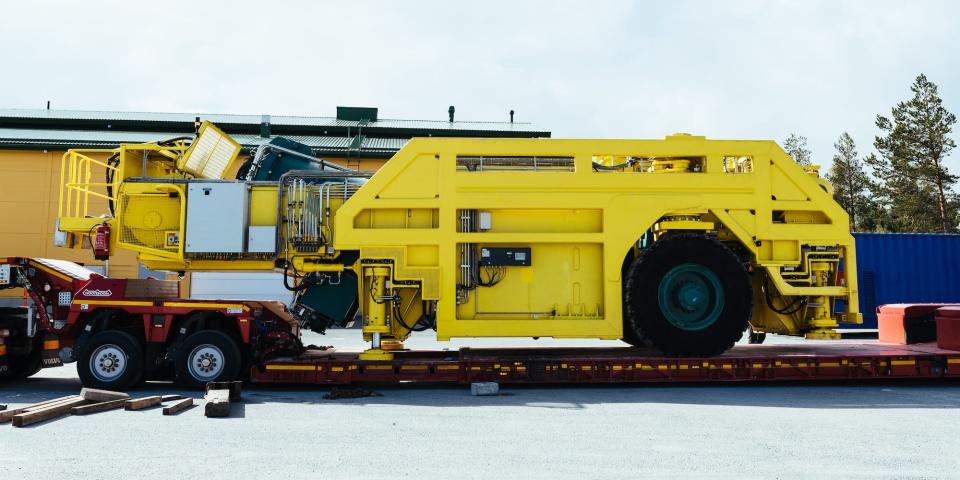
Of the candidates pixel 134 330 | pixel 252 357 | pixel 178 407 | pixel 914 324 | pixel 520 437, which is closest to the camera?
pixel 520 437

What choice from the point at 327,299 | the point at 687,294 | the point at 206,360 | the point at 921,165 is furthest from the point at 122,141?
the point at 921,165

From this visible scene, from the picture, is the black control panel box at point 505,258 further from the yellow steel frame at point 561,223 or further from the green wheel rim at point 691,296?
the green wheel rim at point 691,296

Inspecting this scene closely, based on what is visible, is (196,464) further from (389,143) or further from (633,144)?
(389,143)

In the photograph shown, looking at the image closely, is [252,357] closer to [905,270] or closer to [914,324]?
[914,324]

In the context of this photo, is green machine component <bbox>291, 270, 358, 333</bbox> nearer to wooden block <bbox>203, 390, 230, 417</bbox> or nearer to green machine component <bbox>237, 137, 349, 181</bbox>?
green machine component <bbox>237, 137, 349, 181</bbox>

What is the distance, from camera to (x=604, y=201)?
8.55 metres

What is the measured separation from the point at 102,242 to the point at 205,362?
2.13 metres

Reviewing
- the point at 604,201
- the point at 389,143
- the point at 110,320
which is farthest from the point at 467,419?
the point at 389,143

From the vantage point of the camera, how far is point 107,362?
8531 mm

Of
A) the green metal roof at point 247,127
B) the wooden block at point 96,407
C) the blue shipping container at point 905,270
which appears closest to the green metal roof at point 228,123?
the green metal roof at point 247,127

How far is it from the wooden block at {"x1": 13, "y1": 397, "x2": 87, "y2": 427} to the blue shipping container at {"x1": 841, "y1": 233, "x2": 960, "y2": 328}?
1898cm

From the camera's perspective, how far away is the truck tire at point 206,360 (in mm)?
8430

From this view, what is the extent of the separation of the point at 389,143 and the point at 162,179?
19772mm

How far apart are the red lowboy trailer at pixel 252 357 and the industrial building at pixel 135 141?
10.3 metres
